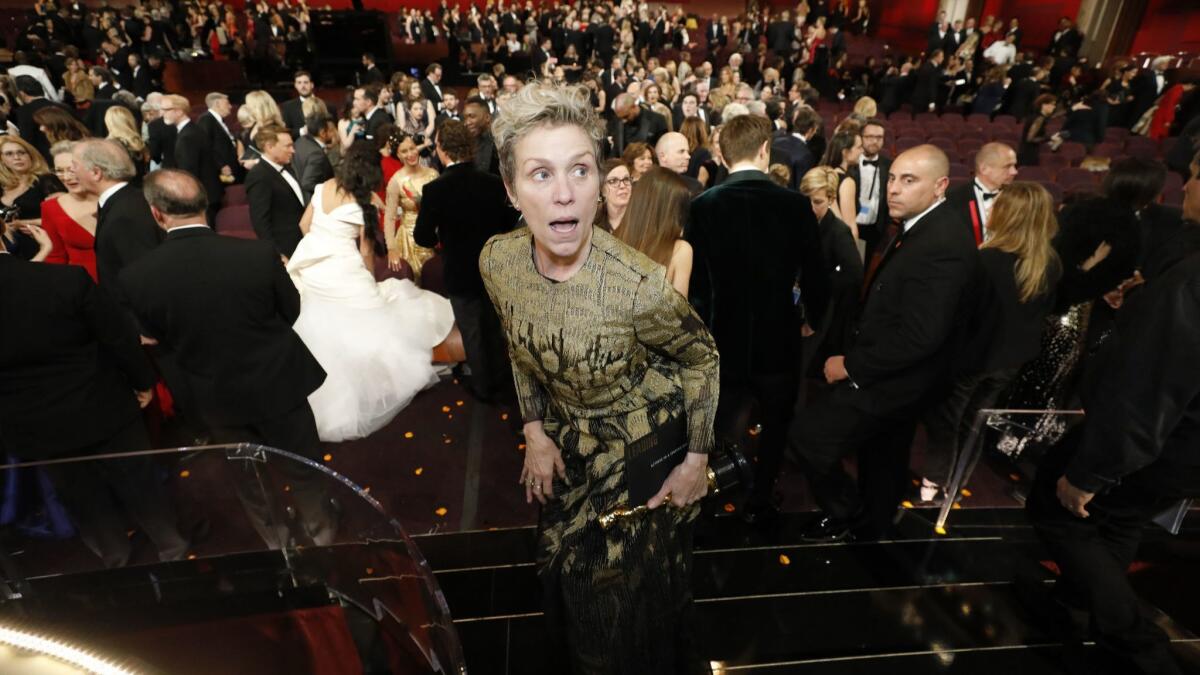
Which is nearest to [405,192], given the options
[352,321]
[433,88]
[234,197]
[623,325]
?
[352,321]

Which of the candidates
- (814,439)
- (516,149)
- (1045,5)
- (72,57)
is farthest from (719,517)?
(1045,5)

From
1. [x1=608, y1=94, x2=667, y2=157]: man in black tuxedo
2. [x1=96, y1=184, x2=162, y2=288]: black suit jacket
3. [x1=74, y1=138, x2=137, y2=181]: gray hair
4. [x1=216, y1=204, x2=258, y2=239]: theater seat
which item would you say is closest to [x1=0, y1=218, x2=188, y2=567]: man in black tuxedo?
[x1=96, y1=184, x2=162, y2=288]: black suit jacket

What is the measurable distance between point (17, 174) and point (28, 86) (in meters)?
4.68

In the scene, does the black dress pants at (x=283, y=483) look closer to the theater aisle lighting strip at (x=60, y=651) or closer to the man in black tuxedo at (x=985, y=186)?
the theater aisle lighting strip at (x=60, y=651)

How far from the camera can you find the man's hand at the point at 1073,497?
1.75 m

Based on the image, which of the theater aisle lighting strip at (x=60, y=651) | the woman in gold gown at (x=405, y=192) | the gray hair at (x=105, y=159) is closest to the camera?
the theater aisle lighting strip at (x=60, y=651)

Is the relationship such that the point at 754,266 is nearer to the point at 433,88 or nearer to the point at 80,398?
the point at 80,398

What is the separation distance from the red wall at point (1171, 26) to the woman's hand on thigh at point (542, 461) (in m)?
15.5

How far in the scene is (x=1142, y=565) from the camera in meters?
2.39

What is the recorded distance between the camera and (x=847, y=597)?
2199 millimetres

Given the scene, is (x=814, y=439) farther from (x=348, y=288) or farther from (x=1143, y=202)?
(x=348, y=288)

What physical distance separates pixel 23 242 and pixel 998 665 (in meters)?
4.83

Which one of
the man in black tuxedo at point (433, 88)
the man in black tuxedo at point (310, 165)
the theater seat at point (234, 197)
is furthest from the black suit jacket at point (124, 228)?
the man in black tuxedo at point (433, 88)

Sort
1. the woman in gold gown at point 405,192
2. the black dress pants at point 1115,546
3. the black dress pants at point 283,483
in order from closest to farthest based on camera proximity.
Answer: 1. the black dress pants at point 283,483
2. the black dress pants at point 1115,546
3. the woman in gold gown at point 405,192
